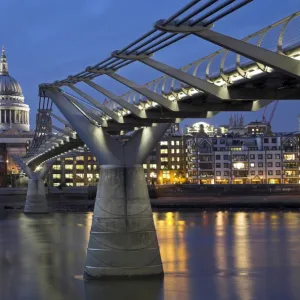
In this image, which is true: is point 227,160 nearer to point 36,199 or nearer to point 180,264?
point 36,199

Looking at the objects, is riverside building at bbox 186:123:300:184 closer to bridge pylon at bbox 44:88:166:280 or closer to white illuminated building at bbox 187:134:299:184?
white illuminated building at bbox 187:134:299:184

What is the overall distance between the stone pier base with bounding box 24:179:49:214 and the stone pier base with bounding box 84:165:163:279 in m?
61.1

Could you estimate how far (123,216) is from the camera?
33094 mm

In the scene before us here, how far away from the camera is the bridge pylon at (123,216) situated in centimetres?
3266

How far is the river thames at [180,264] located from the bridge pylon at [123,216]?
84 centimetres

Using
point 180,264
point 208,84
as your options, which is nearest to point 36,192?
point 180,264

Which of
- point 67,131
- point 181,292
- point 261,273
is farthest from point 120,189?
point 67,131

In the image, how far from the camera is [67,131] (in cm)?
5078

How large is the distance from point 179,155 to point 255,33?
163 m

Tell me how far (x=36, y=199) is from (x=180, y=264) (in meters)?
56.5

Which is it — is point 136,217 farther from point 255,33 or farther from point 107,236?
point 255,33

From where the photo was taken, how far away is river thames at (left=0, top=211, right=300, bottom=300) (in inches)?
1241

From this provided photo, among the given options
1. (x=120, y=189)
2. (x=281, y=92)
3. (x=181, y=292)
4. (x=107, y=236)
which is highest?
(x=281, y=92)

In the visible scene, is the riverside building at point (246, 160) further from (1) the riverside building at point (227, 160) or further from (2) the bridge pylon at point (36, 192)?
(2) the bridge pylon at point (36, 192)
